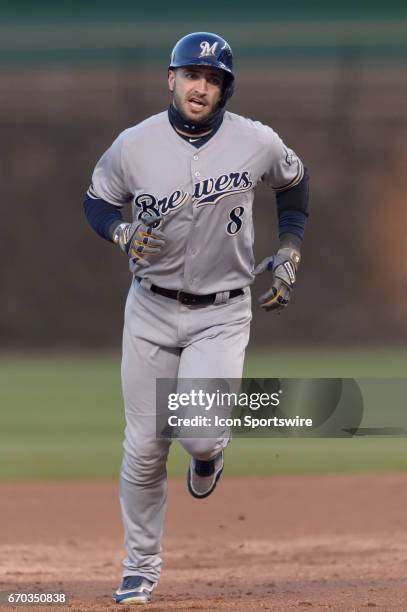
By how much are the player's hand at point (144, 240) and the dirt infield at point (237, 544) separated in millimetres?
1100

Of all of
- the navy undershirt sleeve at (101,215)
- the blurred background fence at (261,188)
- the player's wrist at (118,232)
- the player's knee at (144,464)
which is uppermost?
the blurred background fence at (261,188)

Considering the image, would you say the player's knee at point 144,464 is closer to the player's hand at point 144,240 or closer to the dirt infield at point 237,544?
the dirt infield at point 237,544

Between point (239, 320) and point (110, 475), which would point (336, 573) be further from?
point (110, 475)

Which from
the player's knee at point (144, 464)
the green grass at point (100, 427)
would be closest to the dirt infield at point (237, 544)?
the player's knee at point (144, 464)

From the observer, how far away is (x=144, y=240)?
374 centimetres

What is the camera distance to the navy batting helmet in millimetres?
3803

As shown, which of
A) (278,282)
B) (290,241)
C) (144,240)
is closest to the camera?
(144,240)

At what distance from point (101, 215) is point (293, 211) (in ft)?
2.30

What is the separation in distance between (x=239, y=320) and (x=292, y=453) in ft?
16.7

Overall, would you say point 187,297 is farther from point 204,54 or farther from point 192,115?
point 204,54

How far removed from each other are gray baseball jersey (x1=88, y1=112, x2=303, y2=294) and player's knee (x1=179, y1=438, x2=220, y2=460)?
478 mm

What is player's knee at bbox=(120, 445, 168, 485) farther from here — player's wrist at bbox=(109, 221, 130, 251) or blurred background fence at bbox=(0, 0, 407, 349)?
blurred background fence at bbox=(0, 0, 407, 349)

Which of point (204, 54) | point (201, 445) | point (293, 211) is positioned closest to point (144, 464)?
point (201, 445)

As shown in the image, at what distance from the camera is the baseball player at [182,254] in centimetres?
383
